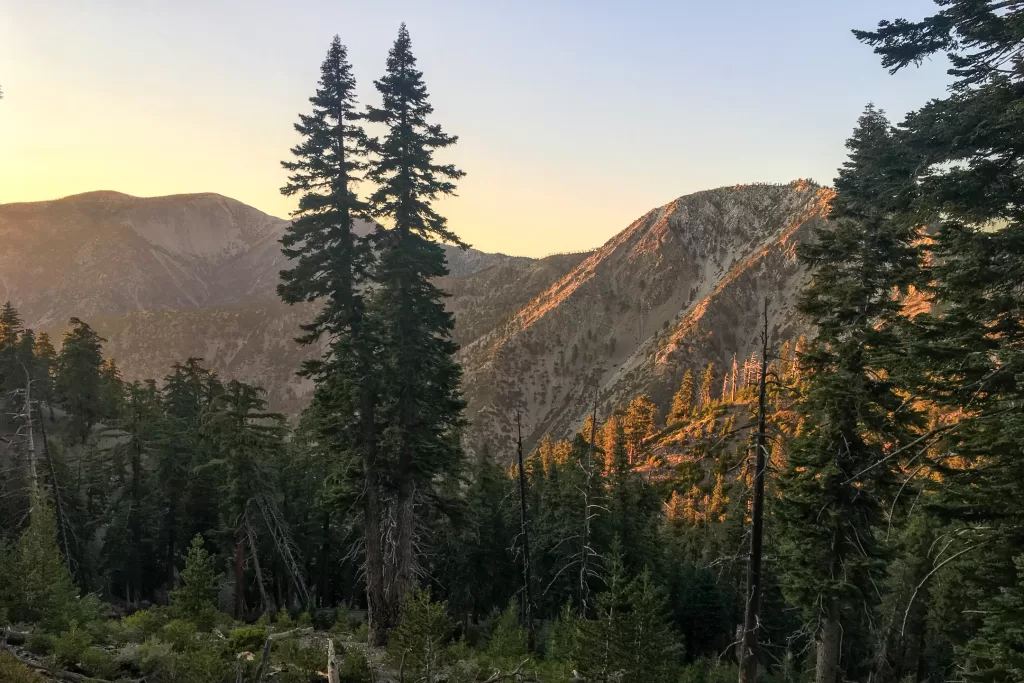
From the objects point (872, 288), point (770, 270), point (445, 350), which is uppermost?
point (770, 270)

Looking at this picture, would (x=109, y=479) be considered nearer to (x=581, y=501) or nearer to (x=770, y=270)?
(x=581, y=501)

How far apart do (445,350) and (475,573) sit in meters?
22.7

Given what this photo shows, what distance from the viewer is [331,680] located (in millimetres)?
9945

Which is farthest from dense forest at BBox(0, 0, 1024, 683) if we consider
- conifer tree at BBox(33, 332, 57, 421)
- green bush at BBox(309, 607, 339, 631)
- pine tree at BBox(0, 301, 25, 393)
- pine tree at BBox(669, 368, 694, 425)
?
pine tree at BBox(669, 368, 694, 425)

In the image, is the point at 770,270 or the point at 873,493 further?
the point at 770,270

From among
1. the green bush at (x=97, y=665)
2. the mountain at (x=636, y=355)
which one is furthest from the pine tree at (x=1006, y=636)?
the mountain at (x=636, y=355)

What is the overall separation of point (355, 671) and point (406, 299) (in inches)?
412

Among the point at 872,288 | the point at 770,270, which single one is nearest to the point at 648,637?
the point at 872,288

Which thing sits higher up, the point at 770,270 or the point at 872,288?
the point at 770,270

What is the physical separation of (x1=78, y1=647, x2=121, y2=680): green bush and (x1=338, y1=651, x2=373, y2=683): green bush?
468 centimetres

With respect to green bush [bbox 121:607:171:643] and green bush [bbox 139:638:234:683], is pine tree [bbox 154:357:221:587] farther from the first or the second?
green bush [bbox 139:638:234:683]

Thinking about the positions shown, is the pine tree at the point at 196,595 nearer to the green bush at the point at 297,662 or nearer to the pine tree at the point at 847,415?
the green bush at the point at 297,662

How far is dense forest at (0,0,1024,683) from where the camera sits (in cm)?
949

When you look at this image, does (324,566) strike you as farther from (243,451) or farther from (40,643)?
(40,643)
